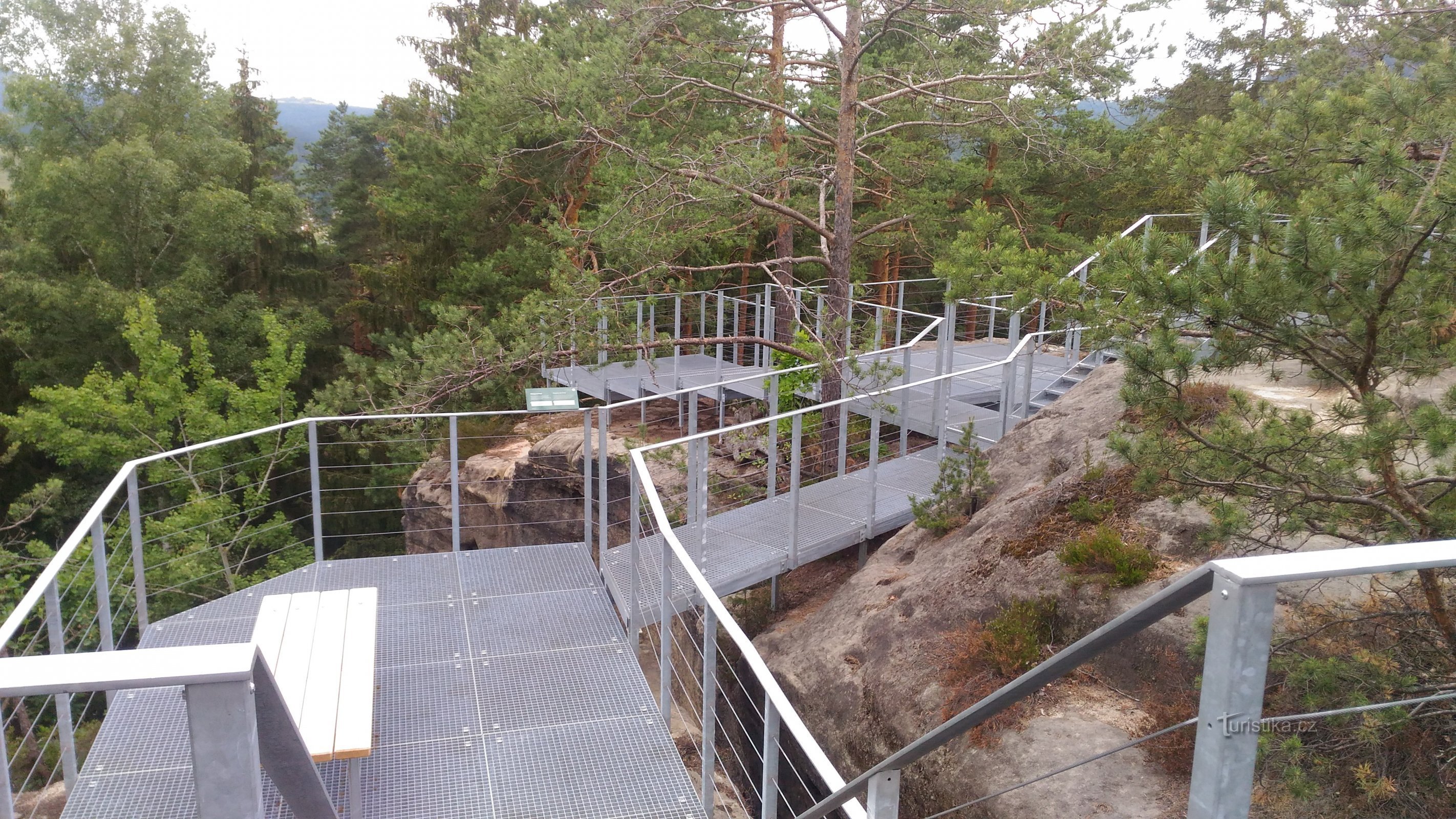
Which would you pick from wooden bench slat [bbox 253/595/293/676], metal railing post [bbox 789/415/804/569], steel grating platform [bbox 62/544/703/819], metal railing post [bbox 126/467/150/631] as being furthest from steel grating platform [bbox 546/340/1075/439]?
metal railing post [bbox 126/467/150/631]

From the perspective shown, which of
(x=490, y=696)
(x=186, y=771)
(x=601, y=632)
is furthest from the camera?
(x=601, y=632)

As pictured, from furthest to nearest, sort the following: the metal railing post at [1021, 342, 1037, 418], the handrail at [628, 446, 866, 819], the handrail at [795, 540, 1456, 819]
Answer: the metal railing post at [1021, 342, 1037, 418], the handrail at [628, 446, 866, 819], the handrail at [795, 540, 1456, 819]

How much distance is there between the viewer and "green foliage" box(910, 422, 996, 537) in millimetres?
7555

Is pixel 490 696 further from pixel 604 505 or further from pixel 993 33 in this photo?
pixel 993 33

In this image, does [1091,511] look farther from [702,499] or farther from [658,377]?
[658,377]

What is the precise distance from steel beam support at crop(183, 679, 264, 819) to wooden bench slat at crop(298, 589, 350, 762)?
7.27 feet

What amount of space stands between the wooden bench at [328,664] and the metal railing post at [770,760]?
156cm

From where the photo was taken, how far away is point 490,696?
473cm

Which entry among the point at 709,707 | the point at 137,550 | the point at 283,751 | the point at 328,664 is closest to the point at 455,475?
the point at 137,550

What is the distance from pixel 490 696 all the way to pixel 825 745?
6.95 feet

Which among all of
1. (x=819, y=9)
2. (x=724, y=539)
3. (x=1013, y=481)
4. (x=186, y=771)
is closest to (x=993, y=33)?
(x=819, y=9)

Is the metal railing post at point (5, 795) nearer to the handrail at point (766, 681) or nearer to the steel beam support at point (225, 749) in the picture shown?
the steel beam support at point (225, 749)

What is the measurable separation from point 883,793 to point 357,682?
2.84 metres

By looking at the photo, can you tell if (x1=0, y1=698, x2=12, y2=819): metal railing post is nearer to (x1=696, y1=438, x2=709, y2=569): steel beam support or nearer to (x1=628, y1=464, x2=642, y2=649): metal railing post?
(x1=628, y1=464, x2=642, y2=649): metal railing post
